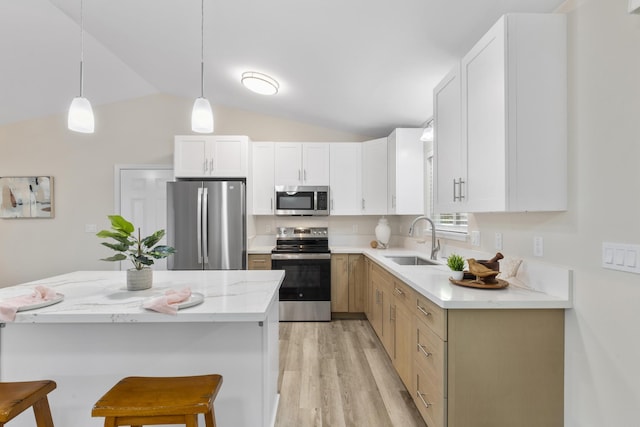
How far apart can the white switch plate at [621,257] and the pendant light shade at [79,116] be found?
8.43ft

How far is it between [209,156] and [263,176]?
26.8 inches

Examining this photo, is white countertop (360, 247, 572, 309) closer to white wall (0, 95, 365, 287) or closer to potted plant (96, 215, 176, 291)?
potted plant (96, 215, 176, 291)

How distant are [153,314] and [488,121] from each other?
1809mm

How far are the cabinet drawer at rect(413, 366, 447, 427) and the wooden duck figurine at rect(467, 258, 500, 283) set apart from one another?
2.02ft

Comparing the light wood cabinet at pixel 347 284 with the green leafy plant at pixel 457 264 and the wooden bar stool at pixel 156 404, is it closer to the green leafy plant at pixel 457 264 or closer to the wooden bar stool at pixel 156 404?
the green leafy plant at pixel 457 264

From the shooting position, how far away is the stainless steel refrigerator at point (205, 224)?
3467 millimetres

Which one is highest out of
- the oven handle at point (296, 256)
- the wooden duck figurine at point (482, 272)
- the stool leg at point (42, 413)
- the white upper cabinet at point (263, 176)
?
the white upper cabinet at point (263, 176)

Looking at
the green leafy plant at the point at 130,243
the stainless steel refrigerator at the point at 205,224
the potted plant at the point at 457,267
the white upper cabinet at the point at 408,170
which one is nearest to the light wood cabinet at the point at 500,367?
the potted plant at the point at 457,267

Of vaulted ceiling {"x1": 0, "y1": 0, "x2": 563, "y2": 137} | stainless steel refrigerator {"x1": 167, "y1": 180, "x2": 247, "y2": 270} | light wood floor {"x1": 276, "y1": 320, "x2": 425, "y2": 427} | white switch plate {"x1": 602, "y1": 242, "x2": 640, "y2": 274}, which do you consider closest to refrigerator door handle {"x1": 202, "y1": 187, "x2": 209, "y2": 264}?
stainless steel refrigerator {"x1": 167, "y1": 180, "x2": 247, "y2": 270}

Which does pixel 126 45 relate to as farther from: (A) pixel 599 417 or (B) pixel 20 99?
(A) pixel 599 417

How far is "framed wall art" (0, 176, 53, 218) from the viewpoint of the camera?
418cm

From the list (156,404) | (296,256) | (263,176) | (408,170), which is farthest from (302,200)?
→ (156,404)

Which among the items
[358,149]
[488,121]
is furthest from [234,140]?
[488,121]

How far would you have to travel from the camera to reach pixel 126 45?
3.09 meters
